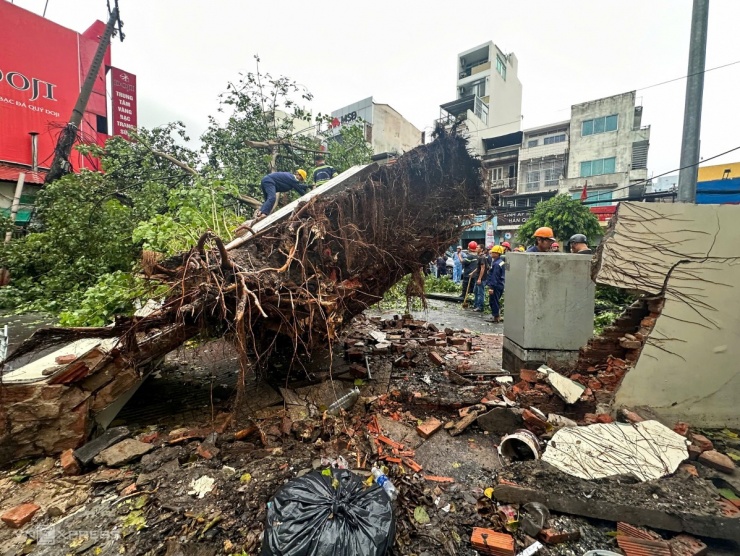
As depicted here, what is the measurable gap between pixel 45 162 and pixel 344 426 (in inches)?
787

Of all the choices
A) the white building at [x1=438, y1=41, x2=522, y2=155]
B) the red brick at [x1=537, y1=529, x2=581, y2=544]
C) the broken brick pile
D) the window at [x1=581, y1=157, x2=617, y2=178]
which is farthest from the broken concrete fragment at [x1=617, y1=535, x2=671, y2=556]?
Result: the white building at [x1=438, y1=41, x2=522, y2=155]

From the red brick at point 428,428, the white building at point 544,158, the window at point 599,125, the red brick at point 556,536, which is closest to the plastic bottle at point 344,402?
the red brick at point 428,428

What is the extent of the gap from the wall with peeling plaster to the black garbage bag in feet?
9.16

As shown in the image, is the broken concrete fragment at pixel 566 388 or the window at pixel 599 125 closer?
the broken concrete fragment at pixel 566 388

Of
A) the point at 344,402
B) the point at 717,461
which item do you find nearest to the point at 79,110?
the point at 344,402

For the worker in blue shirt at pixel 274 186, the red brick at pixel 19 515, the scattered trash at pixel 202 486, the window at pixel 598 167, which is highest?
the window at pixel 598 167

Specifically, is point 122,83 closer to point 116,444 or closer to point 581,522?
point 116,444

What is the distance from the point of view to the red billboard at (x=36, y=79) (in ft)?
45.1

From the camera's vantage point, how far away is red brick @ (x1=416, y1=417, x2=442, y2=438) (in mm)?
3152

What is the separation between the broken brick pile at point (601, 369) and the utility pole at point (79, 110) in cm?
1516

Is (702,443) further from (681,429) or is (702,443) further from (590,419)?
(590,419)

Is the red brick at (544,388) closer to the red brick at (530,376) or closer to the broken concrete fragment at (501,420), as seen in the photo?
the red brick at (530,376)

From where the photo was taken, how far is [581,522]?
2.15 meters

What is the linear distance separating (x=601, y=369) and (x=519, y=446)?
1.65 metres
